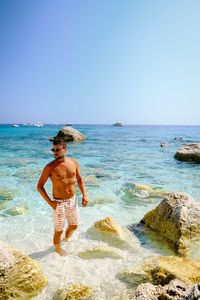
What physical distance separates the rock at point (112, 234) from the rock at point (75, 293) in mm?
1394

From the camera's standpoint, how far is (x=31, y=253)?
155 inches

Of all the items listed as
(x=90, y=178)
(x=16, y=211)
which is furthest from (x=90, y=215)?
(x=90, y=178)

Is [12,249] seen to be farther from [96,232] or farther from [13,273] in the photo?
[96,232]

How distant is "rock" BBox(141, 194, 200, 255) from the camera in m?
3.95

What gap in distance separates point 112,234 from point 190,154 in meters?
11.1

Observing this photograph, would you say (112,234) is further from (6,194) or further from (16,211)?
(6,194)

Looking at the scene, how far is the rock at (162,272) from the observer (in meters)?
2.76

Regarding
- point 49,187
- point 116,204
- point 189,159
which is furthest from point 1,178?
point 189,159

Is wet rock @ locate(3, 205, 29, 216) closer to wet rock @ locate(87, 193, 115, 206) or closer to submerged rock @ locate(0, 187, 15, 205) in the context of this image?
submerged rock @ locate(0, 187, 15, 205)

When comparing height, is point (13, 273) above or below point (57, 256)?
above

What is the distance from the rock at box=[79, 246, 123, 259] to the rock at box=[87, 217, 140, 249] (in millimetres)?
311

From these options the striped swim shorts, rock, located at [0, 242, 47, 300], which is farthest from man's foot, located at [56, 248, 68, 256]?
rock, located at [0, 242, 47, 300]

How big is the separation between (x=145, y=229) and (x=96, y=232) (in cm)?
115

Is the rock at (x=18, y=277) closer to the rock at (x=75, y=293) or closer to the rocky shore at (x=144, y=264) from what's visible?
the rocky shore at (x=144, y=264)
